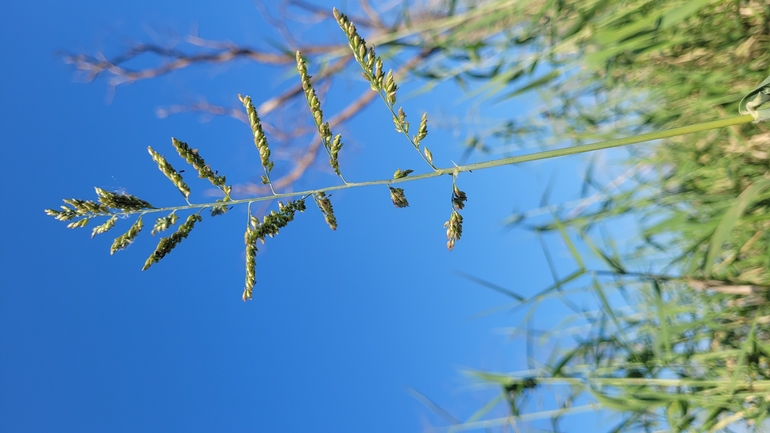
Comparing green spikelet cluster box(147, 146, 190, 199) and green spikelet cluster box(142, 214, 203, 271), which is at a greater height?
green spikelet cluster box(147, 146, 190, 199)

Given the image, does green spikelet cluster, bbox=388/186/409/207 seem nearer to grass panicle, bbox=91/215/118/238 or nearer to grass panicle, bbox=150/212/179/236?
grass panicle, bbox=150/212/179/236

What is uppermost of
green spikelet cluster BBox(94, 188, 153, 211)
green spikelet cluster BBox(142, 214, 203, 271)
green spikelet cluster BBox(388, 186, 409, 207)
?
green spikelet cluster BBox(388, 186, 409, 207)

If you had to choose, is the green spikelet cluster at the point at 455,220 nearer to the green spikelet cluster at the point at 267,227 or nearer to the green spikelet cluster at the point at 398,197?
the green spikelet cluster at the point at 398,197

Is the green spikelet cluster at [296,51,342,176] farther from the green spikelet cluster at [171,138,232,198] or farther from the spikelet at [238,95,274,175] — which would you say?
the green spikelet cluster at [171,138,232,198]

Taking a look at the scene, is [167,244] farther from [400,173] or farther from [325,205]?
[400,173]

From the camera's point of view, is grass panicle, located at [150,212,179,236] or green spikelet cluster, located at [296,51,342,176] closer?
green spikelet cluster, located at [296,51,342,176]

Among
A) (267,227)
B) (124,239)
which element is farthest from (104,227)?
(267,227)

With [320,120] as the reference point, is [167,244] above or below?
below

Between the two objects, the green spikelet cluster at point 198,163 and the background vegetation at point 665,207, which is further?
the background vegetation at point 665,207

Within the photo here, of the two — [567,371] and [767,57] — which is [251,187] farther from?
[767,57]

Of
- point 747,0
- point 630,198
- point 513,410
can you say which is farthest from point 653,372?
point 747,0

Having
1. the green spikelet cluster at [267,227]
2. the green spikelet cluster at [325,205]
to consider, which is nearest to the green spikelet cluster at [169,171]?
the green spikelet cluster at [267,227]

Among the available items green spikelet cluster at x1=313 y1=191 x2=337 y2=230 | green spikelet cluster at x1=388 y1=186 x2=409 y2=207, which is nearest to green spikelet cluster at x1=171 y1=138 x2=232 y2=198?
green spikelet cluster at x1=313 y1=191 x2=337 y2=230
